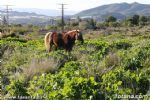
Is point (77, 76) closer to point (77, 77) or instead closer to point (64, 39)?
point (77, 77)

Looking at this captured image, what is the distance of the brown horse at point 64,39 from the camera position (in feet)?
57.9

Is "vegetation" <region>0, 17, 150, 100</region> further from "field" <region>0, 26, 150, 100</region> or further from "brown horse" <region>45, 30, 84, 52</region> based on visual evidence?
"brown horse" <region>45, 30, 84, 52</region>

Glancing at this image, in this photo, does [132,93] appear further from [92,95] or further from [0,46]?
[0,46]

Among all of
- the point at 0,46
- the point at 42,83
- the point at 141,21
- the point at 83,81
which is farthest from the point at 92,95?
the point at 141,21

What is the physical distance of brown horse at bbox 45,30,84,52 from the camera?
695 inches

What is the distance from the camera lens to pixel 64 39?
58.6 ft

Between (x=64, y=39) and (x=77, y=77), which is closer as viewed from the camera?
(x=77, y=77)

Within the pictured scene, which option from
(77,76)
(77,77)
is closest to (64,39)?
(77,76)

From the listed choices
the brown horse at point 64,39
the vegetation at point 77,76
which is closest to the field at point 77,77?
the vegetation at point 77,76

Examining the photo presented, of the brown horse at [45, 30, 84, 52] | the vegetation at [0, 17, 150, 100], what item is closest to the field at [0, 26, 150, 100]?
the vegetation at [0, 17, 150, 100]

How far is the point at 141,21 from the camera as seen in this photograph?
95.2 m

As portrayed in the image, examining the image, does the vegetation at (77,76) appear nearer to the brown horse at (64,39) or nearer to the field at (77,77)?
the field at (77,77)

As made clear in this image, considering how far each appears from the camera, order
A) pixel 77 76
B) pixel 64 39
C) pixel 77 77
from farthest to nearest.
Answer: pixel 64 39
pixel 77 76
pixel 77 77

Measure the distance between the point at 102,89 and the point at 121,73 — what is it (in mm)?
1651
